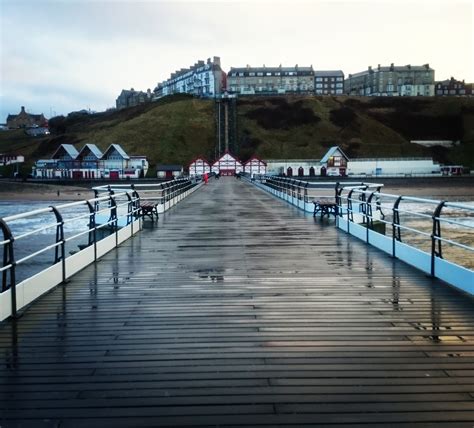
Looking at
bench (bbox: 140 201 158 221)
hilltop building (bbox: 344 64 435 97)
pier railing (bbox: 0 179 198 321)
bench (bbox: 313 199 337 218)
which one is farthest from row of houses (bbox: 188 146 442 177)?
hilltop building (bbox: 344 64 435 97)

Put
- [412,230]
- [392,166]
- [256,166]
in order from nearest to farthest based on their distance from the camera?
[412,230], [392,166], [256,166]

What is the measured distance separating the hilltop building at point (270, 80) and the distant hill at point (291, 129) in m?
25.0

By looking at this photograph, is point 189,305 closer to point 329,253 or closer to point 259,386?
point 259,386

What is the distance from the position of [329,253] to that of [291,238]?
2623 millimetres

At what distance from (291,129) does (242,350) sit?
134 m

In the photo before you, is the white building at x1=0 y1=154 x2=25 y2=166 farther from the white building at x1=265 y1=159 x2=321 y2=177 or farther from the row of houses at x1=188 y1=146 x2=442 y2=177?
the white building at x1=265 y1=159 x2=321 y2=177

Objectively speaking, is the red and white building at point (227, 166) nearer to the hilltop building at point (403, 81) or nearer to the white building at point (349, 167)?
the white building at point (349, 167)

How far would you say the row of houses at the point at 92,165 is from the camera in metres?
106

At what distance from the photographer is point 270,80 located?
187 m

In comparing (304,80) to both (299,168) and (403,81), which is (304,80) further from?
(299,168)

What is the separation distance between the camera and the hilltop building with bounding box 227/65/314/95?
184125 mm

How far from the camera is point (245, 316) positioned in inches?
249

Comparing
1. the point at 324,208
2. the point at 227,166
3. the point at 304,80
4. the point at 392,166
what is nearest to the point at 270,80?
the point at 304,80

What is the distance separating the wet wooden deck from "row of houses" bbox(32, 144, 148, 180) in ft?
319
